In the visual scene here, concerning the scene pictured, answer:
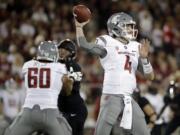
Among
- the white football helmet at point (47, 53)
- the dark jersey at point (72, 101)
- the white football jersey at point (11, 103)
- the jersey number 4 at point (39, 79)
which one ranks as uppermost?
the white football helmet at point (47, 53)

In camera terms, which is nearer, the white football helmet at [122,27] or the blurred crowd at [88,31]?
the white football helmet at [122,27]

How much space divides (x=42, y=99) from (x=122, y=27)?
1.17 meters

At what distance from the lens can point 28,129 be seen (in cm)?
747

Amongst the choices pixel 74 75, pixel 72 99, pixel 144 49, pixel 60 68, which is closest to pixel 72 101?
pixel 72 99

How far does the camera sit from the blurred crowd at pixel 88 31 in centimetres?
1384

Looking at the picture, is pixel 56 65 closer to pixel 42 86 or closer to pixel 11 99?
pixel 42 86

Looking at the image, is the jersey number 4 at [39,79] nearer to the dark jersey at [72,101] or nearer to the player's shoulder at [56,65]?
the player's shoulder at [56,65]

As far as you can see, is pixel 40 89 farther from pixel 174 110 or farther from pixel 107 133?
pixel 174 110

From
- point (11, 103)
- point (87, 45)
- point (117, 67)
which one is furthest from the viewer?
point (11, 103)

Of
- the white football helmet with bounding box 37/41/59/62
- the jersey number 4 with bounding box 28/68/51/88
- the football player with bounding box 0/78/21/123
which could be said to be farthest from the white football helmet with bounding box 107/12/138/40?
the football player with bounding box 0/78/21/123

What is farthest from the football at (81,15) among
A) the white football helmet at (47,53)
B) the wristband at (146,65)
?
the wristband at (146,65)

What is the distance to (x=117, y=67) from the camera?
770cm

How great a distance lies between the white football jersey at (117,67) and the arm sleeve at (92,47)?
0.05 metres

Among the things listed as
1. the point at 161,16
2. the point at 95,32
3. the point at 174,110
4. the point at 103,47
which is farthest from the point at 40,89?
the point at 161,16
